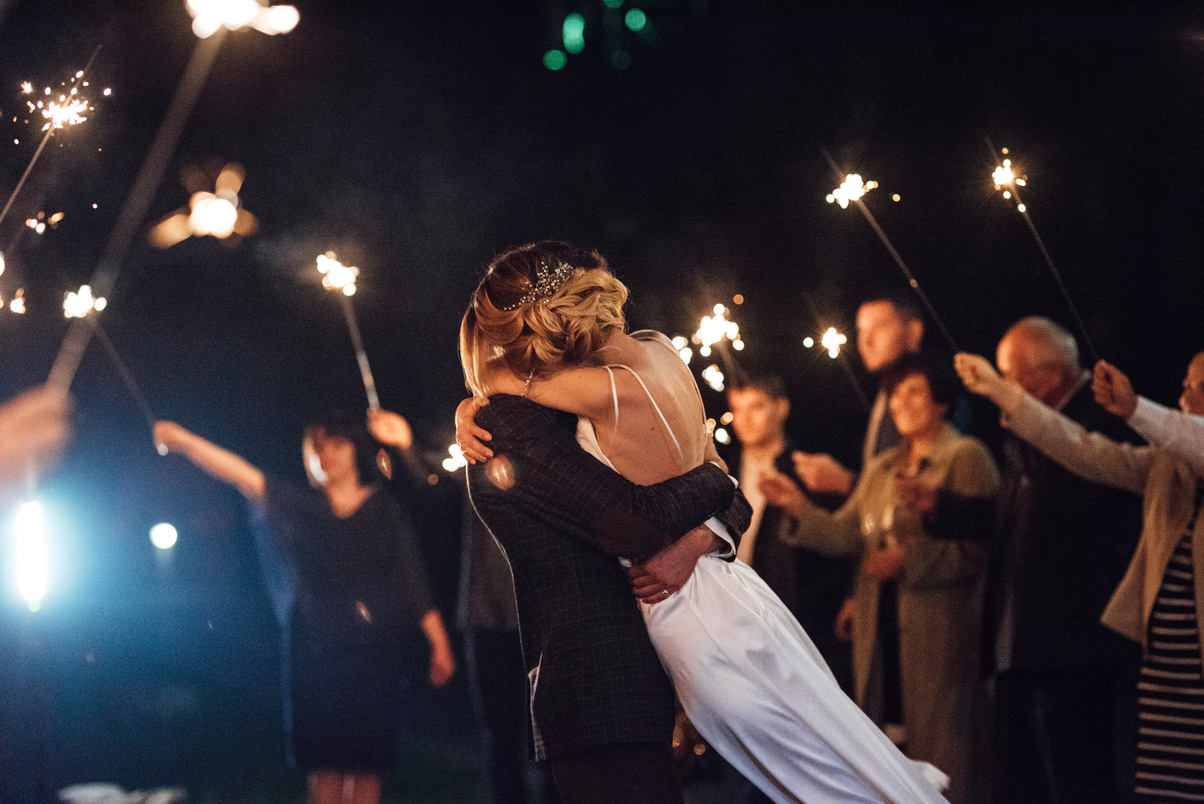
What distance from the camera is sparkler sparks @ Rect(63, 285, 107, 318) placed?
3.41 metres

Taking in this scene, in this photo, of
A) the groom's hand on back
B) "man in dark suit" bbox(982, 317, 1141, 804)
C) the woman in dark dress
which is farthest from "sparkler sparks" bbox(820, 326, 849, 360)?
the groom's hand on back

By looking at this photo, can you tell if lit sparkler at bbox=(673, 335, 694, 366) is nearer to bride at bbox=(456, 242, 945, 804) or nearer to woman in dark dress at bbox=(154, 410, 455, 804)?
woman in dark dress at bbox=(154, 410, 455, 804)

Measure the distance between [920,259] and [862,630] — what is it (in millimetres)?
1488

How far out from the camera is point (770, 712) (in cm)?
155

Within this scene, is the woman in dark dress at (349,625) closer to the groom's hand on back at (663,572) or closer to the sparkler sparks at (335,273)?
the sparkler sparks at (335,273)

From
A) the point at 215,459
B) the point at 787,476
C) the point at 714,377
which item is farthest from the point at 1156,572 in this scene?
the point at 215,459

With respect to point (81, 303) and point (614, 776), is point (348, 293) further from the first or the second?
point (614, 776)

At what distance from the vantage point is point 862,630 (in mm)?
3557

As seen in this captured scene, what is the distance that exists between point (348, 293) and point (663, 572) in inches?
105

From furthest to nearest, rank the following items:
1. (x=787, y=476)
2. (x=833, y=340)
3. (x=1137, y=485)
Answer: (x=833, y=340), (x=787, y=476), (x=1137, y=485)

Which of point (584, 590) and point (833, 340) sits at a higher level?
point (833, 340)

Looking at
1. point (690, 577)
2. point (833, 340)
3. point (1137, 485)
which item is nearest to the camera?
point (690, 577)

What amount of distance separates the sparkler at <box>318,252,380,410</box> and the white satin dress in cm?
249

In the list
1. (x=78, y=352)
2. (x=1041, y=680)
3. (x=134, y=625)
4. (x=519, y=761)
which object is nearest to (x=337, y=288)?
(x=78, y=352)
